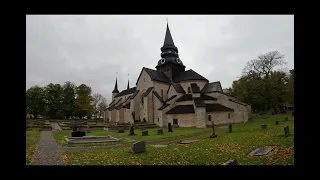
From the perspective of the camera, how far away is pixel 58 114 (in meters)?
63.5

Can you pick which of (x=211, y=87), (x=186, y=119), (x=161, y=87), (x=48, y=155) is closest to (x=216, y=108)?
(x=186, y=119)

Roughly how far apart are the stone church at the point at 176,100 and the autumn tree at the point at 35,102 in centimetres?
2783

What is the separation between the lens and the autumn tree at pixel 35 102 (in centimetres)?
6173

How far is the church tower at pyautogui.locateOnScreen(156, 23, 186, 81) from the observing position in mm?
47531

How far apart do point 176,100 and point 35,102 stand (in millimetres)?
46451

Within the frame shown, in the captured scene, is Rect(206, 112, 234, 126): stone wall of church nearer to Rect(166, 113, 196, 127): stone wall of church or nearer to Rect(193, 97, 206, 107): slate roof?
Rect(193, 97, 206, 107): slate roof

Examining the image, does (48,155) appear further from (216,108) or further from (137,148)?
(216,108)

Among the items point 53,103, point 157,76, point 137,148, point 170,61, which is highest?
point 170,61

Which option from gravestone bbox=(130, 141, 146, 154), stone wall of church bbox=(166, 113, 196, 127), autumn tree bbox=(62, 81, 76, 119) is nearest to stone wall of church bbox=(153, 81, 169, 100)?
stone wall of church bbox=(166, 113, 196, 127)

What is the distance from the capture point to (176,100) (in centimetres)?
3903

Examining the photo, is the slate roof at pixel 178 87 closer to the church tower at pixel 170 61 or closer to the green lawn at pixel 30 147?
the church tower at pixel 170 61
